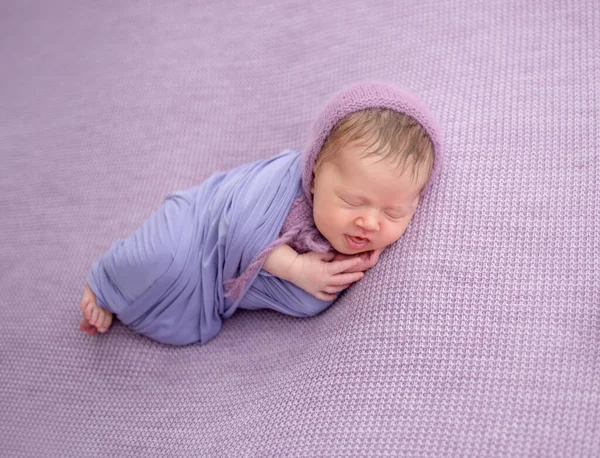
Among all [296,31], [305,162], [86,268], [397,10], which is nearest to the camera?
[305,162]

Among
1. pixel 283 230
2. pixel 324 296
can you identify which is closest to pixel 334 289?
pixel 324 296

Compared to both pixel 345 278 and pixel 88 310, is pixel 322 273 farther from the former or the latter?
pixel 88 310

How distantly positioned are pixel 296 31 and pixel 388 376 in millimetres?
1011

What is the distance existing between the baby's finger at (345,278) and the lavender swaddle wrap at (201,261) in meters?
0.08

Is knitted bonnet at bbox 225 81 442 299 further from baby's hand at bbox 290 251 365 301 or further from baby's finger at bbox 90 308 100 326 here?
baby's finger at bbox 90 308 100 326

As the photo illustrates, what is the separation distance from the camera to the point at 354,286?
1.14m

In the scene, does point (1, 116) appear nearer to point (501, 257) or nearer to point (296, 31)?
point (296, 31)

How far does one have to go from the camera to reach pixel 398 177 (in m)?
0.99

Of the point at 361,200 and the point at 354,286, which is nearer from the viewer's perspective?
the point at 361,200

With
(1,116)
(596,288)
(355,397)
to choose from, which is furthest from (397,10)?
(1,116)

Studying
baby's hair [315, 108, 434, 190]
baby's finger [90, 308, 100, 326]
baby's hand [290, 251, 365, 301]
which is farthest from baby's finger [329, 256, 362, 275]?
baby's finger [90, 308, 100, 326]

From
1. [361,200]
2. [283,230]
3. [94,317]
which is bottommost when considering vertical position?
[94,317]

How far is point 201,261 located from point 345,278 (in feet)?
0.99

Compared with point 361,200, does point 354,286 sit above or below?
below
